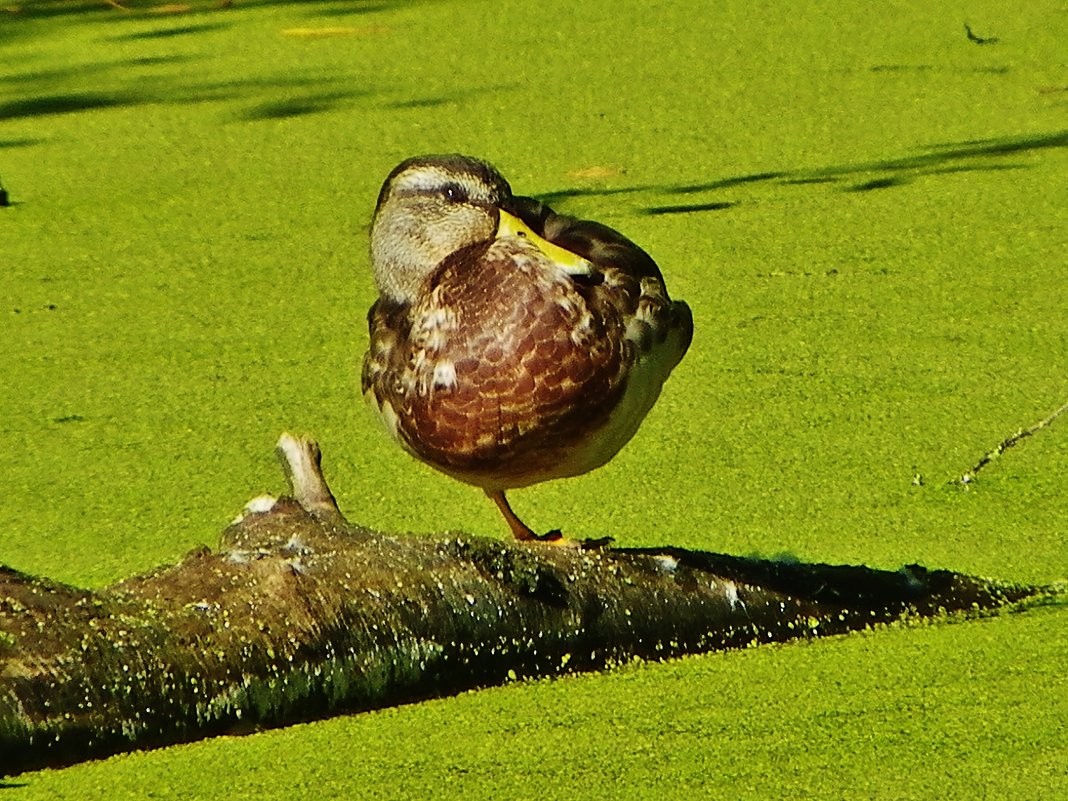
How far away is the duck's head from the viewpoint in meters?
2.68

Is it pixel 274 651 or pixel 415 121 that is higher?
pixel 415 121

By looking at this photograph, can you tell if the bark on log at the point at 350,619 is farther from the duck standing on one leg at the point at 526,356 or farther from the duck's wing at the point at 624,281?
the duck's wing at the point at 624,281

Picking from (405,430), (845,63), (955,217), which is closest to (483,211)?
(405,430)

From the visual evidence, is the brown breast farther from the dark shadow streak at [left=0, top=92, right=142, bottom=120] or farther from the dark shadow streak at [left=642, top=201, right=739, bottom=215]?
the dark shadow streak at [left=0, top=92, right=142, bottom=120]

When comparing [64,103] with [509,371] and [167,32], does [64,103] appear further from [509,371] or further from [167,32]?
[509,371]

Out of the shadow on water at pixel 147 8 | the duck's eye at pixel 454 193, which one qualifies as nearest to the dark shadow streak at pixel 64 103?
the shadow on water at pixel 147 8

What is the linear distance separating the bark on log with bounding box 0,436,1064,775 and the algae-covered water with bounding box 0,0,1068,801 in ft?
0.11

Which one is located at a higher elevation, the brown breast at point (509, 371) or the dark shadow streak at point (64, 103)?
the dark shadow streak at point (64, 103)

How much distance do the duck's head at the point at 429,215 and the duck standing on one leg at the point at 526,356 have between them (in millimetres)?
93

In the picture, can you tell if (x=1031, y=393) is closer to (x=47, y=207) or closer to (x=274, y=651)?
(x=274, y=651)

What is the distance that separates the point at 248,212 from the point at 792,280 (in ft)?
3.62

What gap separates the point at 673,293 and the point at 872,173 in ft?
2.45

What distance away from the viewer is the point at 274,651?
76.8 inches

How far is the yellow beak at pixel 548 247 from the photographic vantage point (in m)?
2.40
